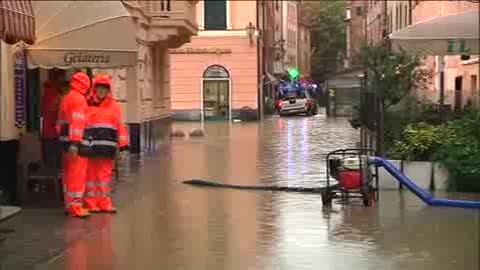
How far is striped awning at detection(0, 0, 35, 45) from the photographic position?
994cm

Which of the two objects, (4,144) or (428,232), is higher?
(4,144)

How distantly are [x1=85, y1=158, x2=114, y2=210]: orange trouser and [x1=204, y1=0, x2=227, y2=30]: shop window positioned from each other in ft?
124

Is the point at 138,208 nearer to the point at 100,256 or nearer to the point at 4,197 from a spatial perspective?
the point at 4,197

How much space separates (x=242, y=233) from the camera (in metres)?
10.4

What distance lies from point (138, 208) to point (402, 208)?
358 cm

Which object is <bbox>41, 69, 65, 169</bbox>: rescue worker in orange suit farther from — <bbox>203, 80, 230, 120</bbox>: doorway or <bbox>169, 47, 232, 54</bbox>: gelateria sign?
<bbox>169, 47, 232, 54</bbox>: gelateria sign

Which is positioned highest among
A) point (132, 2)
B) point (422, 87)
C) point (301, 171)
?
point (132, 2)

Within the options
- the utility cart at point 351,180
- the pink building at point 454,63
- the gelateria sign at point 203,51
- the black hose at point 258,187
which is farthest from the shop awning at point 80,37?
the gelateria sign at point 203,51

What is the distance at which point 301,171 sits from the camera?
58.4 feet

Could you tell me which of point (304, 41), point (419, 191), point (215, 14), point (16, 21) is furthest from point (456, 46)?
point (304, 41)

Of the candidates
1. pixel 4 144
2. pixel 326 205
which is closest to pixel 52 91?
pixel 4 144

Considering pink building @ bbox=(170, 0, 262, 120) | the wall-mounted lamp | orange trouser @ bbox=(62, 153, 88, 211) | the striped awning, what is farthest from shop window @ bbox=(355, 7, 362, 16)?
the striped awning

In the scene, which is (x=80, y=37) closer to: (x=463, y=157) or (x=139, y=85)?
(x=463, y=157)

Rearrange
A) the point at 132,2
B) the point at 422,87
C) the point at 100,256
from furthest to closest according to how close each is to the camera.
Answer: the point at 422,87
the point at 132,2
the point at 100,256
